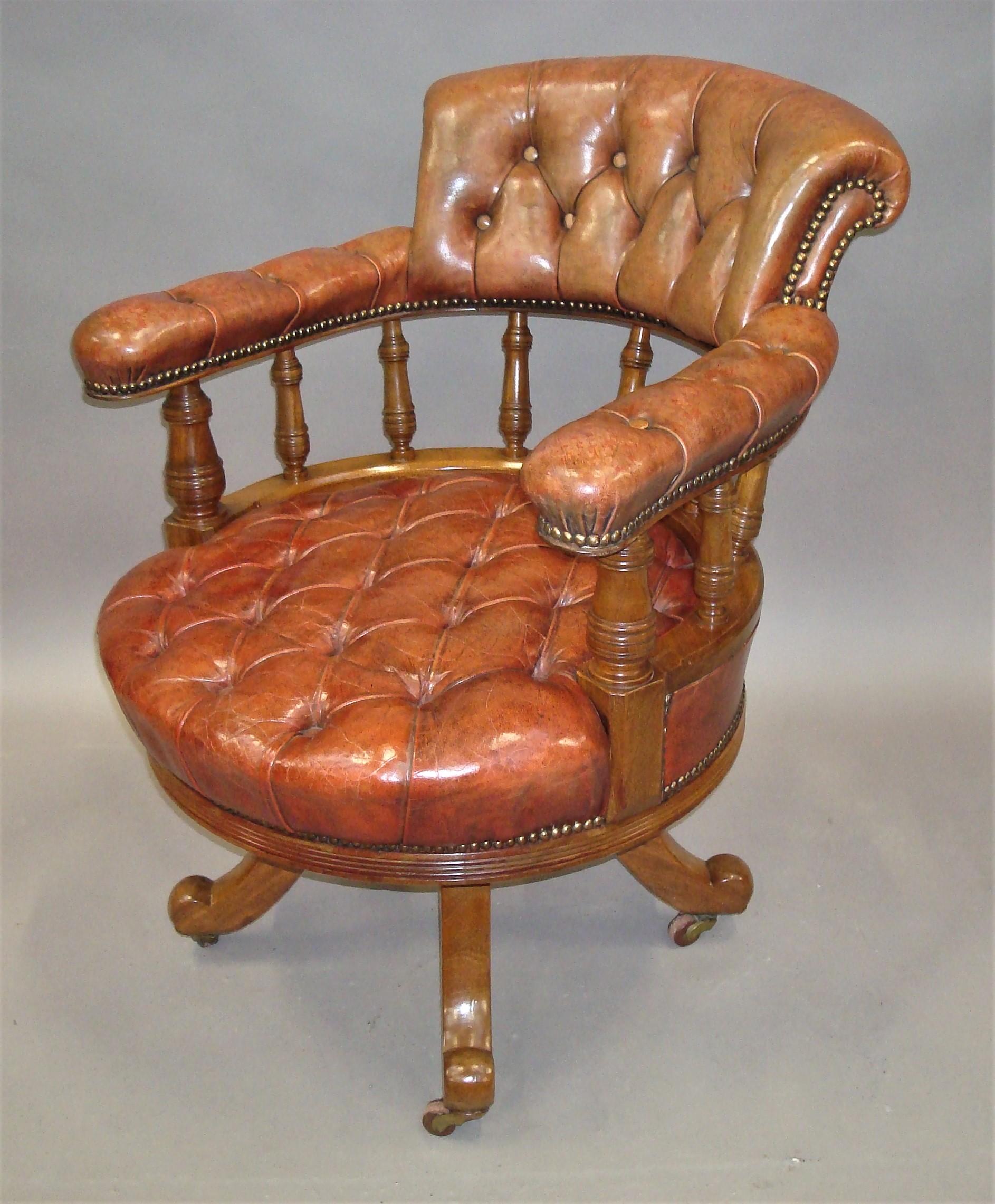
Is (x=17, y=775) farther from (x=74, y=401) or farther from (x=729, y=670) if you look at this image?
(x=729, y=670)

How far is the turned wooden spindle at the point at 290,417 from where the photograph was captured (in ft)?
5.87

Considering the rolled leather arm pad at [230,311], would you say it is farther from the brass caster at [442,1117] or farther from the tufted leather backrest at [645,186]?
the brass caster at [442,1117]

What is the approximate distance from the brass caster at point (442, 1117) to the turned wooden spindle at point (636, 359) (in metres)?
0.93

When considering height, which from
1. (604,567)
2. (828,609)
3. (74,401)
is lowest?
(828,609)

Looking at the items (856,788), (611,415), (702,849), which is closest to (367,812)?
(611,415)

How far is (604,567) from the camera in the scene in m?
1.25

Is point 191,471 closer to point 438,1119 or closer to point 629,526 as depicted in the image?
point 629,526

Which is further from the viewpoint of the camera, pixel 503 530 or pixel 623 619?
pixel 503 530

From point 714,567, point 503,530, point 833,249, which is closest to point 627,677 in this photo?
point 714,567

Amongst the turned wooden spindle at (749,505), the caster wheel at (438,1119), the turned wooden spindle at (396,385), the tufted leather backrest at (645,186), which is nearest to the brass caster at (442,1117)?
the caster wheel at (438,1119)

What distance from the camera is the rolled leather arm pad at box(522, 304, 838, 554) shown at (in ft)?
3.75

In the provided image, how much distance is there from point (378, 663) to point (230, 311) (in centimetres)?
47

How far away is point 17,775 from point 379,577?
0.93 metres

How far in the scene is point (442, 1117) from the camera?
162cm
